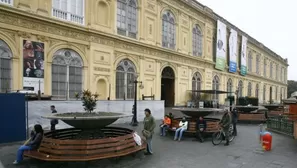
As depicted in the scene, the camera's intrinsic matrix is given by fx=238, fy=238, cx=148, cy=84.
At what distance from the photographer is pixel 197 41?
32625 mm

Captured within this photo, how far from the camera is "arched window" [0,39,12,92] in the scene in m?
14.4

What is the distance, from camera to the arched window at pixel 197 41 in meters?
32.0

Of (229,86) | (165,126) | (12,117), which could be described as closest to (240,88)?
(229,86)

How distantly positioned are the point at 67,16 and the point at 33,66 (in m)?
4.63

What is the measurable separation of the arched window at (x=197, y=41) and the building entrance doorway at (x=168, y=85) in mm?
5843

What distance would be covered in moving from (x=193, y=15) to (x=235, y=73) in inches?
681

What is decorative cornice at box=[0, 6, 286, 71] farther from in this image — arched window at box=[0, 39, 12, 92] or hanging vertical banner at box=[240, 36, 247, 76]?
hanging vertical banner at box=[240, 36, 247, 76]

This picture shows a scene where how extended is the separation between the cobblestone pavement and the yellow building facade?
785 centimetres

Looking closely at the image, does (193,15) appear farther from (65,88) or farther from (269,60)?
(269,60)

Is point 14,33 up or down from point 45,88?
up

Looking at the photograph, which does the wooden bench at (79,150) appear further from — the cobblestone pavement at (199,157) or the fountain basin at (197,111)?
the fountain basin at (197,111)

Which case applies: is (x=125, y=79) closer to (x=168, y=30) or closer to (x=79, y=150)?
(x=168, y=30)

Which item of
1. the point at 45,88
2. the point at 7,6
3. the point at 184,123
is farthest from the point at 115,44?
the point at 184,123

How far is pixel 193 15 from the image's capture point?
103 ft
